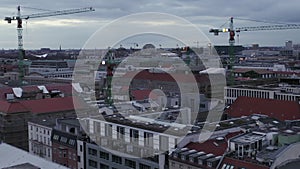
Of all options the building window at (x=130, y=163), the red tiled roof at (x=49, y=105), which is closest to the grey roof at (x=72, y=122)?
the building window at (x=130, y=163)

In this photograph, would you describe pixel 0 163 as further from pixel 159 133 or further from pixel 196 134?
pixel 196 134

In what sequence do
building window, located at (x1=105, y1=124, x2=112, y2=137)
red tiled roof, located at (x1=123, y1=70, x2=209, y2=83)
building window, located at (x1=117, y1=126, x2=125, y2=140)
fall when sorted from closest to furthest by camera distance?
building window, located at (x1=117, y1=126, x2=125, y2=140) → building window, located at (x1=105, y1=124, x2=112, y2=137) → red tiled roof, located at (x1=123, y1=70, x2=209, y2=83)

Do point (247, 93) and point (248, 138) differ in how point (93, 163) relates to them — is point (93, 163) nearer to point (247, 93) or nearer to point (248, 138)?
point (248, 138)

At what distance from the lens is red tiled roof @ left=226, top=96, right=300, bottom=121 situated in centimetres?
2137

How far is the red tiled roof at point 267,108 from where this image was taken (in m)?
21.4

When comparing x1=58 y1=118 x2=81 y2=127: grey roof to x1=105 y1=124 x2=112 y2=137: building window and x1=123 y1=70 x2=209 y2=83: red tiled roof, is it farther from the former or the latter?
x1=123 y1=70 x2=209 y2=83: red tiled roof

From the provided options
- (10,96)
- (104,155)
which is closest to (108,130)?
(104,155)

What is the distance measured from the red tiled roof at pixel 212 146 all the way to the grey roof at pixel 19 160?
4573 millimetres

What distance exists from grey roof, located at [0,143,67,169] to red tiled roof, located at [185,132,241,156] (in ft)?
15.0

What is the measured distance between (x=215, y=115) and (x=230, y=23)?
20928 millimetres

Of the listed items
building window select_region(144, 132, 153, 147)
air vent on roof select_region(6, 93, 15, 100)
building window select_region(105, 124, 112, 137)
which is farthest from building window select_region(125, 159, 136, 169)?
air vent on roof select_region(6, 93, 15, 100)

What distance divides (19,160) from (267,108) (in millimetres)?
14131

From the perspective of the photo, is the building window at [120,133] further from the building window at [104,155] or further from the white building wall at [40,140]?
the white building wall at [40,140]

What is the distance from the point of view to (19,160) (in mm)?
12711
